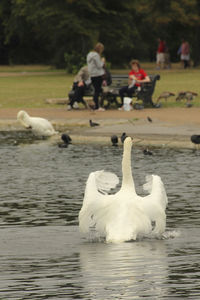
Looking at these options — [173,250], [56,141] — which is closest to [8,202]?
[173,250]

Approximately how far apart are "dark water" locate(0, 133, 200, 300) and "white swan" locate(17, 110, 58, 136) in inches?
194

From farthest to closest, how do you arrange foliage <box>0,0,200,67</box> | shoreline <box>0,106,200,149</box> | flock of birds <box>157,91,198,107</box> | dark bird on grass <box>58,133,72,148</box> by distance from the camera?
foliage <box>0,0,200,67</box>
flock of birds <box>157,91,198,107</box>
shoreline <box>0,106,200,149</box>
dark bird on grass <box>58,133,72,148</box>

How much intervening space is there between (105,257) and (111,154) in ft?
30.7

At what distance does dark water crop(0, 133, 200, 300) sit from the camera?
8094mm

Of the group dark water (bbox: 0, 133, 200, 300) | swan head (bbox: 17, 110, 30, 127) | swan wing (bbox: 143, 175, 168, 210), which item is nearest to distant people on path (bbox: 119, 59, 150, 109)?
swan head (bbox: 17, 110, 30, 127)

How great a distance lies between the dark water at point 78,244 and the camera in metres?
8.09

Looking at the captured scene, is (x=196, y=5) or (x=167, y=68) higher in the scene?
(x=196, y=5)

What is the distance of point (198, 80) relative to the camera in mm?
44938

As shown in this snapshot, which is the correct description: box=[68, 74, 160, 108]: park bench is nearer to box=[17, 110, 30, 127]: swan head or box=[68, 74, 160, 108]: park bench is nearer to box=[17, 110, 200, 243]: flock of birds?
box=[17, 110, 30, 127]: swan head

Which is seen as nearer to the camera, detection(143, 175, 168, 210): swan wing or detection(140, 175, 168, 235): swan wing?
detection(140, 175, 168, 235): swan wing

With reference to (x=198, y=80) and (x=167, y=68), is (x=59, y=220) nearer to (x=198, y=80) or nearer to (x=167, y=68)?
(x=198, y=80)

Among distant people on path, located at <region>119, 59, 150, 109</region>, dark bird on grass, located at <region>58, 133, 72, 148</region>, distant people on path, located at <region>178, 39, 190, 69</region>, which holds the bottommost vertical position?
distant people on path, located at <region>178, 39, 190, 69</region>

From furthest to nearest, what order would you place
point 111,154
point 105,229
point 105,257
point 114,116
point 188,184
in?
point 114,116, point 111,154, point 188,184, point 105,229, point 105,257

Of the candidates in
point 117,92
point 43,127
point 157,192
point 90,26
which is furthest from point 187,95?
point 90,26
